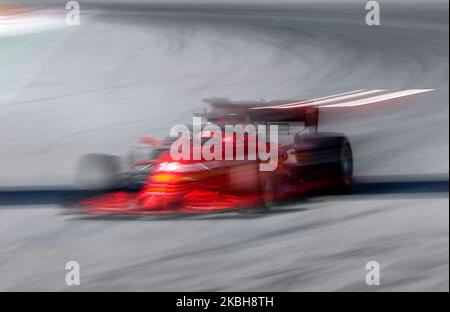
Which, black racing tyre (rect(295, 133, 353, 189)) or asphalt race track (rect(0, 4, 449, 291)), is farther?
black racing tyre (rect(295, 133, 353, 189))

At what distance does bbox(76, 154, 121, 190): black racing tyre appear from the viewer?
8.52 feet

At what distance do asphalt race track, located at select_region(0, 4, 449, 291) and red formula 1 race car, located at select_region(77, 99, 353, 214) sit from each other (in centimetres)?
5

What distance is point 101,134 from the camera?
2.70 m

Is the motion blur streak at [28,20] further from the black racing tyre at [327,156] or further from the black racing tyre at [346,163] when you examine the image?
the black racing tyre at [346,163]

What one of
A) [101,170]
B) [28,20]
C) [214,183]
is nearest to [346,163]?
[214,183]

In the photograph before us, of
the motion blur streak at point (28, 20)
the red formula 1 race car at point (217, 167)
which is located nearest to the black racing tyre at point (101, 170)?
the red formula 1 race car at point (217, 167)

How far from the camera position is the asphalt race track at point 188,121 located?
266cm

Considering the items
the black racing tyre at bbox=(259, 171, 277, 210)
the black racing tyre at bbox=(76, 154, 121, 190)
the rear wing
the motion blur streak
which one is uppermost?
the motion blur streak

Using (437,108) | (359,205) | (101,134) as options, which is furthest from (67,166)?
(437,108)

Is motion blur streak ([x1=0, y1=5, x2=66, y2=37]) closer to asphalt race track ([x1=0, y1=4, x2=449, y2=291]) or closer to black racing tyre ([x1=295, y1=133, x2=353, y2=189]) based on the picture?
asphalt race track ([x1=0, y1=4, x2=449, y2=291])

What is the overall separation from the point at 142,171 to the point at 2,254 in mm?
551

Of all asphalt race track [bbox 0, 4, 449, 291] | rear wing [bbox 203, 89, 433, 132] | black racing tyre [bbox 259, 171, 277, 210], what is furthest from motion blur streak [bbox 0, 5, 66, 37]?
black racing tyre [bbox 259, 171, 277, 210]

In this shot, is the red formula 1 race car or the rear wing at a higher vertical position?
the rear wing

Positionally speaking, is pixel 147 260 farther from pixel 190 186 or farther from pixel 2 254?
pixel 2 254
